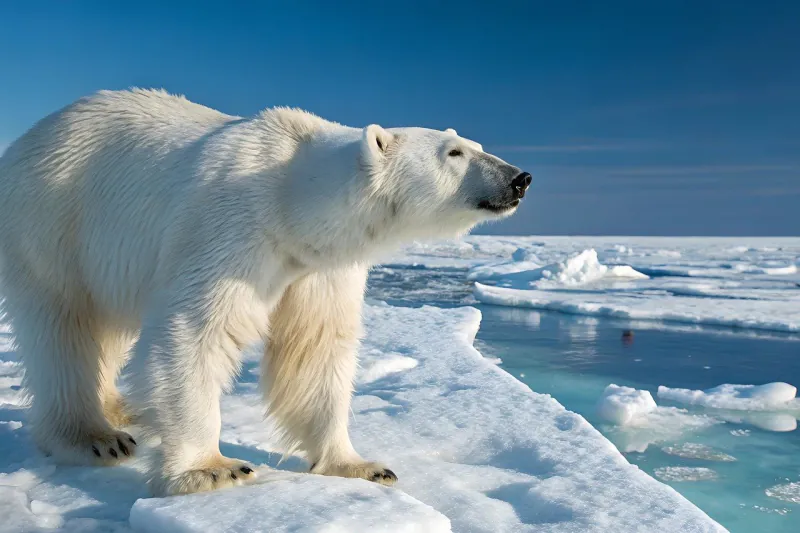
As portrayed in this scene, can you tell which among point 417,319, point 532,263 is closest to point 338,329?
point 417,319

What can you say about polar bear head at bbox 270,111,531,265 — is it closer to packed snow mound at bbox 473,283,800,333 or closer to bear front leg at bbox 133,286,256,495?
bear front leg at bbox 133,286,256,495

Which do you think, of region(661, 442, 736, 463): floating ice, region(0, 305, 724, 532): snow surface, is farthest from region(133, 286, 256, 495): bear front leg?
region(661, 442, 736, 463): floating ice

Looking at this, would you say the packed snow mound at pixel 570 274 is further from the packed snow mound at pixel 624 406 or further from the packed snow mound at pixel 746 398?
the packed snow mound at pixel 624 406

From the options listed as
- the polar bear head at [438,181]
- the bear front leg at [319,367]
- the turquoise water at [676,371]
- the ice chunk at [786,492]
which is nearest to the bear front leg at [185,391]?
the bear front leg at [319,367]

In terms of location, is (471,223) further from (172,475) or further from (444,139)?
(172,475)

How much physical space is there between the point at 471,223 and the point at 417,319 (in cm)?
496

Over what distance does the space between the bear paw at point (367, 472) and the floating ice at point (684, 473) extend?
6.15 ft

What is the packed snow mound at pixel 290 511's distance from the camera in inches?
73.5

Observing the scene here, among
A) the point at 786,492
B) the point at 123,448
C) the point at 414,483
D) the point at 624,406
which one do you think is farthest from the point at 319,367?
the point at 624,406

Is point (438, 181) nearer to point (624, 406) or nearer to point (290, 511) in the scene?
point (290, 511)

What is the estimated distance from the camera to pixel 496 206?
7.52ft

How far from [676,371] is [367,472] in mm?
4860

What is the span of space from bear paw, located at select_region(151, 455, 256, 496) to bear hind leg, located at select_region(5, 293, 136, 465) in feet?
1.82

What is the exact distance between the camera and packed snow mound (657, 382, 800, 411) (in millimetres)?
5125
